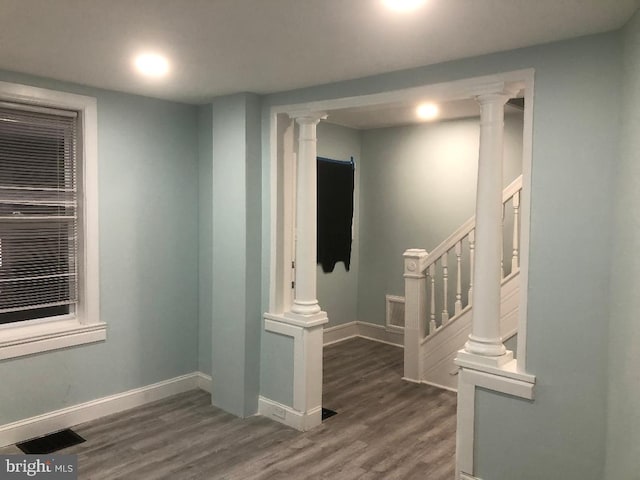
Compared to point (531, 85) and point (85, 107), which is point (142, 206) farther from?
point (531, 85)

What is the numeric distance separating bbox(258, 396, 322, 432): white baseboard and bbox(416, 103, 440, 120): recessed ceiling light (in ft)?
9.03

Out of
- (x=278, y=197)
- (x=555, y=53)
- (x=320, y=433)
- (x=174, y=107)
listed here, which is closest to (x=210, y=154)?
(x=174, y=107)

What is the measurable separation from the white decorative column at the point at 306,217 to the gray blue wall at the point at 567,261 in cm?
139

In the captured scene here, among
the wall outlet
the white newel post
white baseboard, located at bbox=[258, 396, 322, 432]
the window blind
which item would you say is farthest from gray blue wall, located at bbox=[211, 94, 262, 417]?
the white newel post

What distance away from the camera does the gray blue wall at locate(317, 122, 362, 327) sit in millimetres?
5629

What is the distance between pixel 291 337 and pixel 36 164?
2093 millimetres

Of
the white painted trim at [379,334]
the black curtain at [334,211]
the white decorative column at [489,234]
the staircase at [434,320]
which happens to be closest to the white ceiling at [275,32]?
the white decorative column at [489,234]

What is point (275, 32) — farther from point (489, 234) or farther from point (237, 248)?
point (237, 248)

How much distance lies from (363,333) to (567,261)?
386 centimetres

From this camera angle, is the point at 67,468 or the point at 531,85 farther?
the point at 67,468

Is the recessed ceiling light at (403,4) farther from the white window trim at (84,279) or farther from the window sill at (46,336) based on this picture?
the window sill at (46,336)

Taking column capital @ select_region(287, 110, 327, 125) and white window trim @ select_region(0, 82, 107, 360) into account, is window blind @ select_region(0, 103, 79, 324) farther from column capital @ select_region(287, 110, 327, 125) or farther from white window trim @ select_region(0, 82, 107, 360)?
column capital @ select_region(287, 110, 327, 125)

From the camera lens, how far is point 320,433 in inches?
141

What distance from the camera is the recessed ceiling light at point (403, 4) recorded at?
2.01 m
